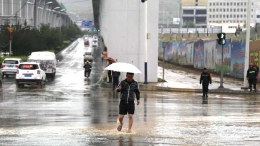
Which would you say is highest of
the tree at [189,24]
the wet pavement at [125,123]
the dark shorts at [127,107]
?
the tree at [189,24]

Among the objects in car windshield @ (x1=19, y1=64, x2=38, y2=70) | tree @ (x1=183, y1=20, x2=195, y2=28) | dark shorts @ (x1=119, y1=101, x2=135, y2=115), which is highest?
tree @ (x1=183, y1=20, x2=195, y2=28)

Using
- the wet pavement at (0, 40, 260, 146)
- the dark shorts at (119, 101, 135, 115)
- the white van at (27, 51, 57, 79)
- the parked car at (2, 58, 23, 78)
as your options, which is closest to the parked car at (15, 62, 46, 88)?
the white van at (27, 51, 57, 79)

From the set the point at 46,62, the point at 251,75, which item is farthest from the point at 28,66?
the point at 251,75

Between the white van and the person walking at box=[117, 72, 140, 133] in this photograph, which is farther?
the white van

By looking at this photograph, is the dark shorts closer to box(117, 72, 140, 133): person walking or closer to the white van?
box(117, 72, 140, 133): person walking

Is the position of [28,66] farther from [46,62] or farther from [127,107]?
[127,107]

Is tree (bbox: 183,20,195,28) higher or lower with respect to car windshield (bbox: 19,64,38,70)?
higher

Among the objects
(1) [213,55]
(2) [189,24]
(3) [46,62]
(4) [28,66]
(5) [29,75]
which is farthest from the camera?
(2) [189,24]

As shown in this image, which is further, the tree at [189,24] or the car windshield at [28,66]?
the tree at [189,24]

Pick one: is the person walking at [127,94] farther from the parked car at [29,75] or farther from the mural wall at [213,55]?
the parked car at [29,75]

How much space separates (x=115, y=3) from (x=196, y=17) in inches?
6449

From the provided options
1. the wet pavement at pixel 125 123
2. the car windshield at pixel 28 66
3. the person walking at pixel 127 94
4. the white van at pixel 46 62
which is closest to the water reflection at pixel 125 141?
the wet pavement at pixel 125 123

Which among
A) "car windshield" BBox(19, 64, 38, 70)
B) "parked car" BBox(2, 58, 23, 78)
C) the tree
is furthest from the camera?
the tree

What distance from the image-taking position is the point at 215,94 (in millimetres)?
31656
